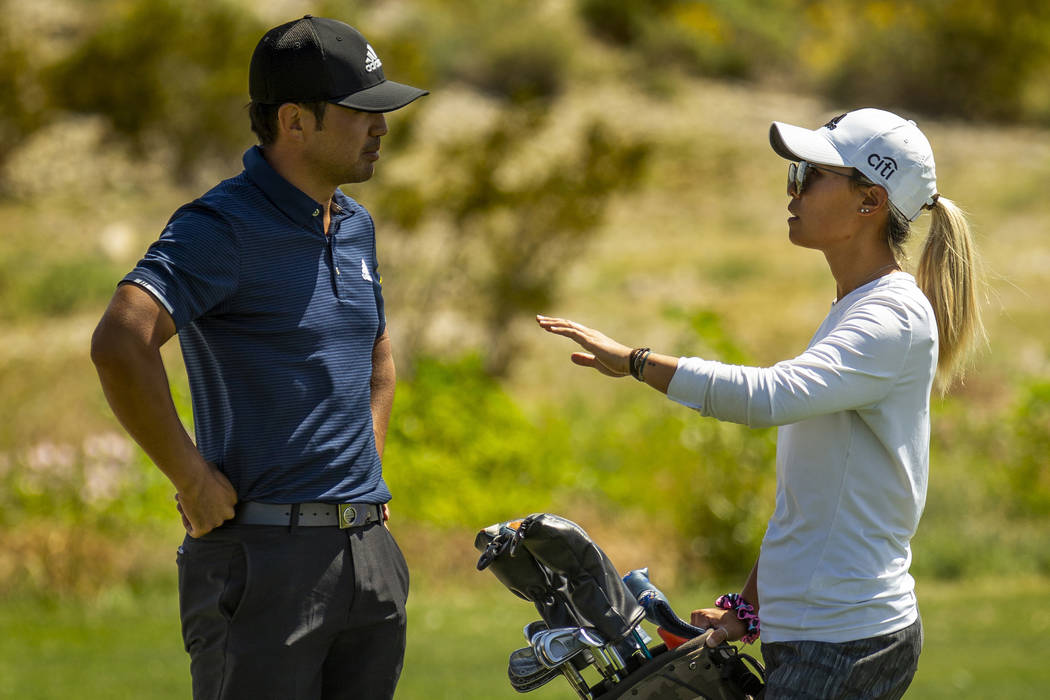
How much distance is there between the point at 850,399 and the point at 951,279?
45 centimetres

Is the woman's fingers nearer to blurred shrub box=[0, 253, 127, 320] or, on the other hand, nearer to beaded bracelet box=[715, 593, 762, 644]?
beaded bracelet box=[715, 593, 762, 644]

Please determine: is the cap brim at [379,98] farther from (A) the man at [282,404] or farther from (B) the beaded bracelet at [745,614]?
(B) the beaded bracelet at [745,614]

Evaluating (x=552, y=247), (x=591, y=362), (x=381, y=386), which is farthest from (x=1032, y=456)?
(x=591, y=362)

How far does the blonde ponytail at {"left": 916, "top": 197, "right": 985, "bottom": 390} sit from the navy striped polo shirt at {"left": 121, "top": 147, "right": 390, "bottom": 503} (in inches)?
53.3

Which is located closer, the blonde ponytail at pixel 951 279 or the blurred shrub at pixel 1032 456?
the blonde ponytail at pixel 951 279

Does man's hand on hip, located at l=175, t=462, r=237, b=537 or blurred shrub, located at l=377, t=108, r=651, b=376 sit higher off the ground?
blurred shrub, located at l=377, t=108, r=651, b=376

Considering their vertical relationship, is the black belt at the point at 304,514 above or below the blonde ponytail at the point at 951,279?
below

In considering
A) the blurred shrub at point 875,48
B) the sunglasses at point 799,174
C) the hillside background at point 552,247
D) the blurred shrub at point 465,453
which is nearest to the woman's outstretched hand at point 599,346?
the sunglasses at point 799,174

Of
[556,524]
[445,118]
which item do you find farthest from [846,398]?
[445,118]

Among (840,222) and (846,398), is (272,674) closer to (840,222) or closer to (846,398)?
(846,398)

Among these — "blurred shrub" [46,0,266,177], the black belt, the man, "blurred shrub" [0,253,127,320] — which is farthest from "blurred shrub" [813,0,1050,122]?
the black belt

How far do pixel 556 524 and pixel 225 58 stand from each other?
18.3 metres

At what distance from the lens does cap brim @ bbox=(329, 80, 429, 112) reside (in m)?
3.00

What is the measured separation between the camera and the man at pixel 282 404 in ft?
9.29
